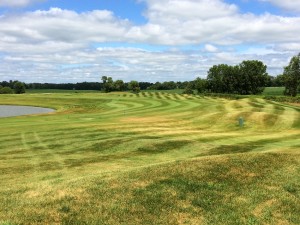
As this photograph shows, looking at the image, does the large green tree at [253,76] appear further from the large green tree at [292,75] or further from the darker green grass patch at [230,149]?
the darker green grass patch at [230,149]

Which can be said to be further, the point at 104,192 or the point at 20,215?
the point at 104,192

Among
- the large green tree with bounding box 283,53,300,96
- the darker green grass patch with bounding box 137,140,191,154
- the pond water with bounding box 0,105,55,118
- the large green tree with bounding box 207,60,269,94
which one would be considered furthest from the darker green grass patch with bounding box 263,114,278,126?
the large green tree with bounding box 207,60,269,94

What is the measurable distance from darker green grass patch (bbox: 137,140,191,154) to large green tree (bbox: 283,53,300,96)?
10286 cm

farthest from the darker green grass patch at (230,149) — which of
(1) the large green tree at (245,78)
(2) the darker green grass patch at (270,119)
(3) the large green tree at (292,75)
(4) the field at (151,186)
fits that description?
(1) the large green tree at (245,78)

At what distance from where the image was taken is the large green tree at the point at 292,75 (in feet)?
391

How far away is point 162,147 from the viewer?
2609 cm

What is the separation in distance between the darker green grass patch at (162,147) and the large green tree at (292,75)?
103 metres

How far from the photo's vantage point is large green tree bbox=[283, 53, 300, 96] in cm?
11905

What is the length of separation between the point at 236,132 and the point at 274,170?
59.9 ft

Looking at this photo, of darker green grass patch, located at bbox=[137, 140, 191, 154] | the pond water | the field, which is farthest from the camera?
the pond water

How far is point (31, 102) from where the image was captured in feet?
391

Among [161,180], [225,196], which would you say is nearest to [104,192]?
[161,180]

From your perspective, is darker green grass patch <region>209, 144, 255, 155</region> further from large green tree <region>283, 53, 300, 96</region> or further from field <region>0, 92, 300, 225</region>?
large green tree <region>283, 53, 300, 96</region>

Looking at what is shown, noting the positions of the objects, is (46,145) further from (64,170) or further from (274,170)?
(274,170)
